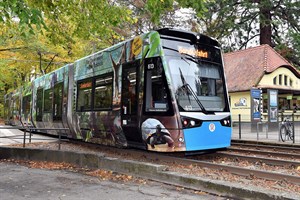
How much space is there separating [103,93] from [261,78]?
18940 millimetres

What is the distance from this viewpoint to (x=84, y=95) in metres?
13.0

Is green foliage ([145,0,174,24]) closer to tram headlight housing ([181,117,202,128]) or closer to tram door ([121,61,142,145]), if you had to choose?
tram door ([121,61,142,145])

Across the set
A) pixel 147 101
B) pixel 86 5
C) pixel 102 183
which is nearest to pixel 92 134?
pixel 147 101

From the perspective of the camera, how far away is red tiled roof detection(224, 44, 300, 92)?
27.7 meters

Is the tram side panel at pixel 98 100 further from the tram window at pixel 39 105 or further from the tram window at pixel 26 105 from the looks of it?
the tram window at pixel 26 105

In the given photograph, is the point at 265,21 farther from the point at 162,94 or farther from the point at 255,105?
the point at 162,94

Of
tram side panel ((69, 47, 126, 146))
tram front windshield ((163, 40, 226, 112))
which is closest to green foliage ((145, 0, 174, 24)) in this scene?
tram front windshield ((163, 40, 226, 112))

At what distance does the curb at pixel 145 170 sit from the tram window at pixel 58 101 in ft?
14.0

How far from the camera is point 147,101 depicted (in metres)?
9.40

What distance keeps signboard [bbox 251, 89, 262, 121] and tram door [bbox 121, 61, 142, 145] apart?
8.56 meters

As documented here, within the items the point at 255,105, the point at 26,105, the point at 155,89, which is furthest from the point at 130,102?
the point at 26,105

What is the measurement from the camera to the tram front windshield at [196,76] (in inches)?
359

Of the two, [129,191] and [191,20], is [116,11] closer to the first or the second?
[129,191]

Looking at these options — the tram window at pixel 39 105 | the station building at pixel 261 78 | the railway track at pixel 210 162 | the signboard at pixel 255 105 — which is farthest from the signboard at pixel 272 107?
the tram window at pixel 39 105
